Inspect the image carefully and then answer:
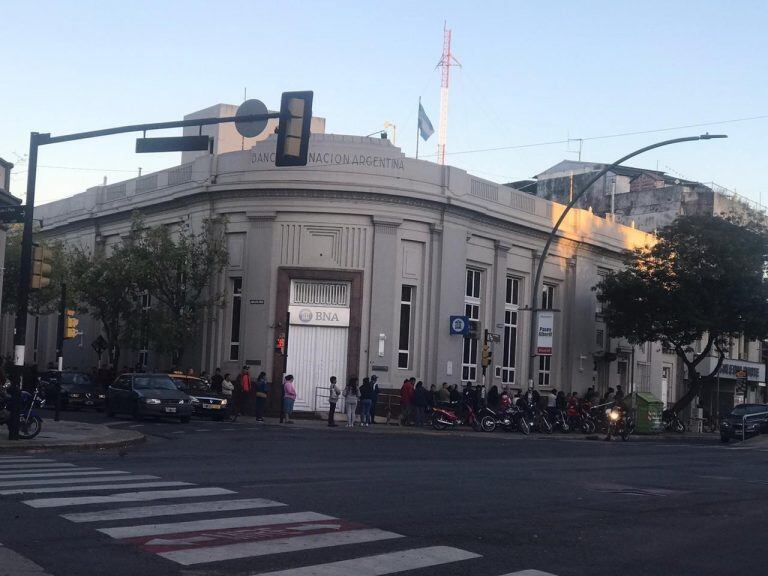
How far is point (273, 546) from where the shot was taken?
906cm

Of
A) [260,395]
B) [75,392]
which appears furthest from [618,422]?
[75,392]

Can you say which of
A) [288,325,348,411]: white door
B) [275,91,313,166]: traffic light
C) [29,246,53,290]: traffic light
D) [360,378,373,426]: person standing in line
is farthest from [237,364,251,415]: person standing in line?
[275,91,313,166]: traffic light

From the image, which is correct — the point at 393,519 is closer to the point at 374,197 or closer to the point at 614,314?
the point at 374,197

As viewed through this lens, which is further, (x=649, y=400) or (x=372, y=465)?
(x=649, y=400)

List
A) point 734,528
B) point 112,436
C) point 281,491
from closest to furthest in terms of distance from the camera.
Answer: point 734,528, point 281,491, point 112,436

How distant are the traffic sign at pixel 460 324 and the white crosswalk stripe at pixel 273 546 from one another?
3011 cm

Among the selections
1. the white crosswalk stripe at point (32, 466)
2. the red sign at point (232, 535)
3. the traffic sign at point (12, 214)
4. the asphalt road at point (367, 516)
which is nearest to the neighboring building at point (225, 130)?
the traffic sign at point (12, 214)

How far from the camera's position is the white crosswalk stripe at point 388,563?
8.07m

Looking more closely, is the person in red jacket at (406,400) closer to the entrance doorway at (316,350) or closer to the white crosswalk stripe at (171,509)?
the entrance doorway at (316,350)

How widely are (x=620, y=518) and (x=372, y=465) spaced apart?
22.3 feet

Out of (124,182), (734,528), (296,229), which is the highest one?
(124,182)

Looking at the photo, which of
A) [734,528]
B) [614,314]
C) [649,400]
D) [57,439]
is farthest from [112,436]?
[614,314]

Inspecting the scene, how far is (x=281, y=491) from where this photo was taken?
43.0ft

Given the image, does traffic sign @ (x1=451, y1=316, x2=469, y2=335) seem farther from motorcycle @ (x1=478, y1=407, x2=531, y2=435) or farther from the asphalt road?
the asphalt road
